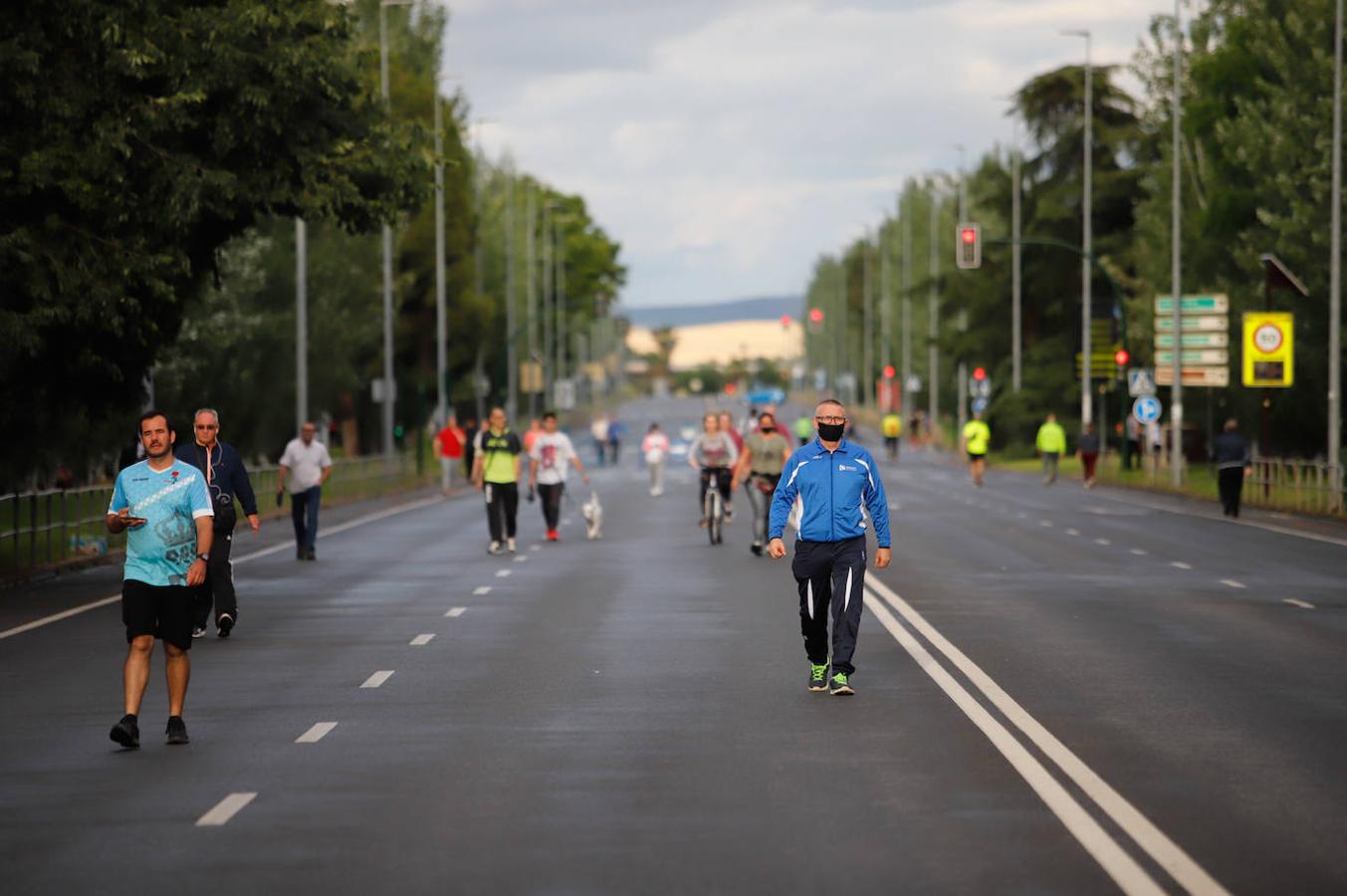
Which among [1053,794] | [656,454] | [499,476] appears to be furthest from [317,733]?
[656,454]

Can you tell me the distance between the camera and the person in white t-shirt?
33094mm

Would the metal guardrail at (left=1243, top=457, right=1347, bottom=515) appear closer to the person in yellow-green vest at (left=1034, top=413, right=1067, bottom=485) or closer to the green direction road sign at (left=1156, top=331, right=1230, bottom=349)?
the green direction road sign at (left=1156, top=331, right=1230, bottom=349)

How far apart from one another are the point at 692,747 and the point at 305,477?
16.5 metres

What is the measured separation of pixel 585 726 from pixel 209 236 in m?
14.9

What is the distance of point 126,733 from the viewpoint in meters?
12.1

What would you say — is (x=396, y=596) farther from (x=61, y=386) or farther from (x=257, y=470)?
(x=257, y=470)

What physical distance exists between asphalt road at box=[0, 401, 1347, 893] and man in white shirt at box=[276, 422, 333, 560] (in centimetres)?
362

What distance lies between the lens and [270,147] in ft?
84.1

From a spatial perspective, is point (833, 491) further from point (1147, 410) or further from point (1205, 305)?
point (1147, 410)

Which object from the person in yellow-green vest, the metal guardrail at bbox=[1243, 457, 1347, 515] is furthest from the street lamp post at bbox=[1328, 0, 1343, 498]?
the person in yellow-green vest

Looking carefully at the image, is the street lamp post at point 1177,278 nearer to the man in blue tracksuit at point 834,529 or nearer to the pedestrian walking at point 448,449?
the pedestrian walking at point 448,449

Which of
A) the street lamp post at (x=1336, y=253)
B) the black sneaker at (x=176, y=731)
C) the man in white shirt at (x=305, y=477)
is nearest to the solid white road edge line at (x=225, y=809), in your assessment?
the black sneaker at (x=176, y=731)

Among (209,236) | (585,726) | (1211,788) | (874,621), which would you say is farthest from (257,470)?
(1211,788)

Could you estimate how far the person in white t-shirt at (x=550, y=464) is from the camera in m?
33.1
